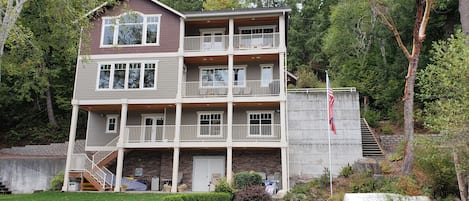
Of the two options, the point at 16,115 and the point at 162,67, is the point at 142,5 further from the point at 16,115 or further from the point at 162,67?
the point at 16,115

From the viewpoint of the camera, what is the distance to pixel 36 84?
29.2m

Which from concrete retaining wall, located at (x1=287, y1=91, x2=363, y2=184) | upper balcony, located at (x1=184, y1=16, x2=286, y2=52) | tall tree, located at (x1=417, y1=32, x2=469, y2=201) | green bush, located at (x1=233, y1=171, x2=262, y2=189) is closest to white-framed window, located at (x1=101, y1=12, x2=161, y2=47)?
upper balcony, located at (x1=184, y1=16, x2=286, y2=52)

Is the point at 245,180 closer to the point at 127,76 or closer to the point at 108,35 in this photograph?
the point at 127,76

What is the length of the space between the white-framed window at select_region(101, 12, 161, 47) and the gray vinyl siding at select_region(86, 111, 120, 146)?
4.62 meters

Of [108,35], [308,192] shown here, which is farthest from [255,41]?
[308,192]

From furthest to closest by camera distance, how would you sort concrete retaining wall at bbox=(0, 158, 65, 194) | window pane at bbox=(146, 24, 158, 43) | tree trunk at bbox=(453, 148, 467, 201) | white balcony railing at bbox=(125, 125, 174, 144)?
window pane at bbox=(146, 24, 158, 43) → white balcony railing at bbox=(125, 125, 174, 144) → concrete retaining wall at bbox=(0, 158, 65, 194) → tree trunk at bbox=(453, 148, 467, 201)

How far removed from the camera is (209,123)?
22.0 m

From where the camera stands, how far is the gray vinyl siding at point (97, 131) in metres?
21.9

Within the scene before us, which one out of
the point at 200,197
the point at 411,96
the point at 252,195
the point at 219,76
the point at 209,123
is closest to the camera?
the point at 200,197

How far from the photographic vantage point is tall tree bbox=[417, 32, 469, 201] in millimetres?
9781

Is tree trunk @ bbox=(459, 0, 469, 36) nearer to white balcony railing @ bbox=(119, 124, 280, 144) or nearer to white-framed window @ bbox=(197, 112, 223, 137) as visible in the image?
white balcony railing @ bbox=(119, 124, 280, 144)

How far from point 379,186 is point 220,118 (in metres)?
10.3

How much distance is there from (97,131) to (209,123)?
7.17m

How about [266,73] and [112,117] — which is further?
[112,117]
